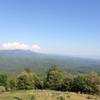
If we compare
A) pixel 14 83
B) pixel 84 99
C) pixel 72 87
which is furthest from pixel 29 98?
pixel 14 83

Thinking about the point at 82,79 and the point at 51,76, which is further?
the point at 51,76

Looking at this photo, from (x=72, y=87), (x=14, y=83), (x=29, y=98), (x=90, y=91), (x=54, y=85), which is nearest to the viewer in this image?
(x=29, y=98)

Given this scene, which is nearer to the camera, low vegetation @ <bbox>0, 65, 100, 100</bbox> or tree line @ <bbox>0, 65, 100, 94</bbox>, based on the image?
low vegetation @ <bbox>0, 65, 100, 100</bbox>

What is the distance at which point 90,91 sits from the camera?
63.7m

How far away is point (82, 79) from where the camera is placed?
67.6m

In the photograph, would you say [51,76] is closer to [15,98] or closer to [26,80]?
[26,80]

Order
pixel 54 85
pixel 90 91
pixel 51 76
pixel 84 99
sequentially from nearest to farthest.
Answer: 1. pixel 84 99
2. pixel 90 91
3. pixel 54 85
4. pixel 51 76

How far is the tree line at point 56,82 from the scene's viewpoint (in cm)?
6519

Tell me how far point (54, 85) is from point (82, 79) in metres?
17.7

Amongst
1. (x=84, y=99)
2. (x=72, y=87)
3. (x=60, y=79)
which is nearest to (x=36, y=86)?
(x=60, y=79)

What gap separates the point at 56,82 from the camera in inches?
3386

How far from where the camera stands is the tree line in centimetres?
6519

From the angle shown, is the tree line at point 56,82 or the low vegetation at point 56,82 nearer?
the low vegetation at point 56,82

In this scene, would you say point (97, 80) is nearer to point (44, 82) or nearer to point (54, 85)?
point (54, 85)
